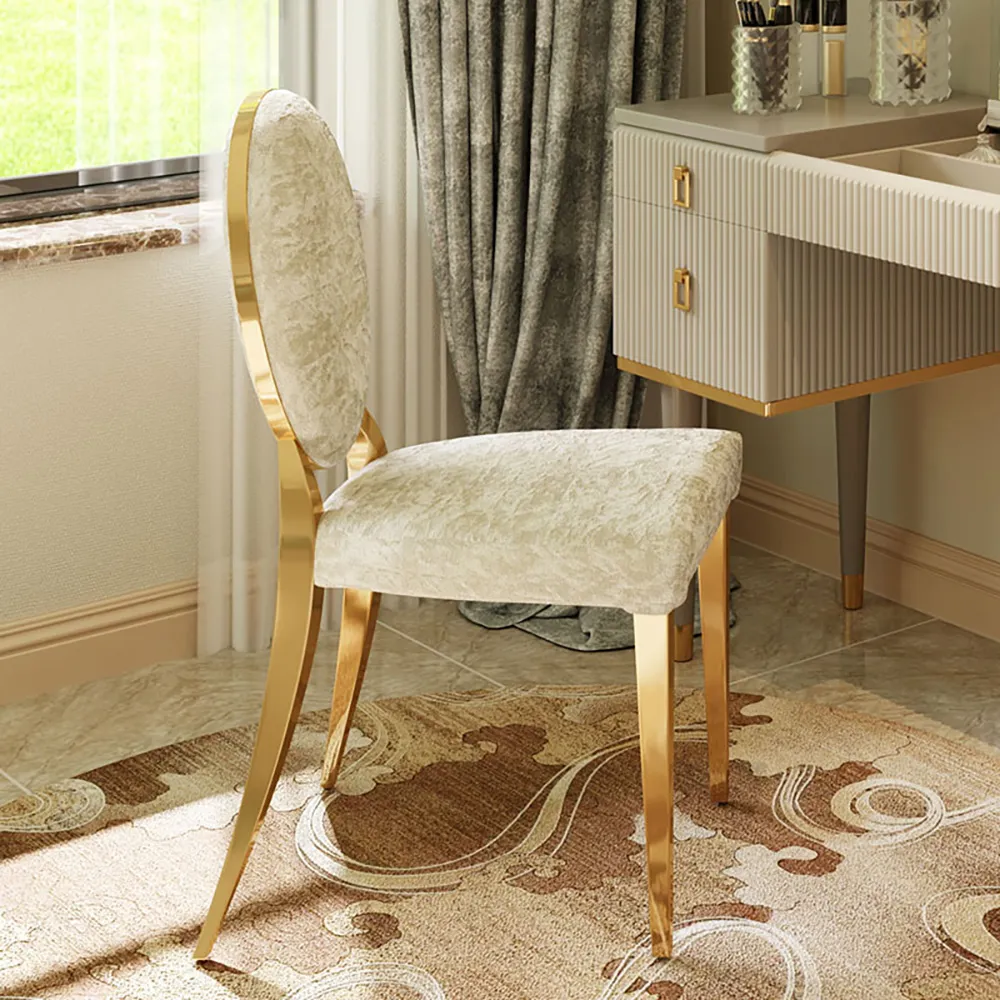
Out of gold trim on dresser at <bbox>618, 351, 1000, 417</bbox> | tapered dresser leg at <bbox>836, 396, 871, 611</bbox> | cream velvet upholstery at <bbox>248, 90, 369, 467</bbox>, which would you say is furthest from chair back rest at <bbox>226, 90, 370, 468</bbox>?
tapered dresser leg at <bbox>836, 396, 871, 611</bbox>

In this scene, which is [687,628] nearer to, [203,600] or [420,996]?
[203,600]

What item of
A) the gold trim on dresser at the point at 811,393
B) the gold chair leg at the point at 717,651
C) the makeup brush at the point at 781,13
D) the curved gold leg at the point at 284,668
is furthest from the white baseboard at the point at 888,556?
the curved gold leg at the point at 284,668

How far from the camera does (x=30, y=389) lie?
255 cm

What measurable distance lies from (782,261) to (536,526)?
2.15ft

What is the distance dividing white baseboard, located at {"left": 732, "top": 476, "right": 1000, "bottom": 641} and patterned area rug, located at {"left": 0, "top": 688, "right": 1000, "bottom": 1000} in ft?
1.56

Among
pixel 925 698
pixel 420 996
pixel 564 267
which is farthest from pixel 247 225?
pixel 925 698

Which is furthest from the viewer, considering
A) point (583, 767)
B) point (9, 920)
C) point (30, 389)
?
point (30, 389)

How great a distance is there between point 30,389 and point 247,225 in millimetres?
852

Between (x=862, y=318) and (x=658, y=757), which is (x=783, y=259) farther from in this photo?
(x=658, y=757)

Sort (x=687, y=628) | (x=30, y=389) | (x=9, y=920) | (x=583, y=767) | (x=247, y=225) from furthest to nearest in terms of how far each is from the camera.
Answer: (x=687, y=628) < (x=30, y=389) < (x=583, y=767) < (x=9, y=920) < (x=247, y=225)

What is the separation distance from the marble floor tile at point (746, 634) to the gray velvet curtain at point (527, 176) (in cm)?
35

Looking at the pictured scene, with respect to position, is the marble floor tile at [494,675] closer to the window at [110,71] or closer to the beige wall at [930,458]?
the beige wall at [930,458]

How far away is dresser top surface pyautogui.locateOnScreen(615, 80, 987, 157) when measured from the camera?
231 centimetres

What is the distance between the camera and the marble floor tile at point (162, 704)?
2451mm
